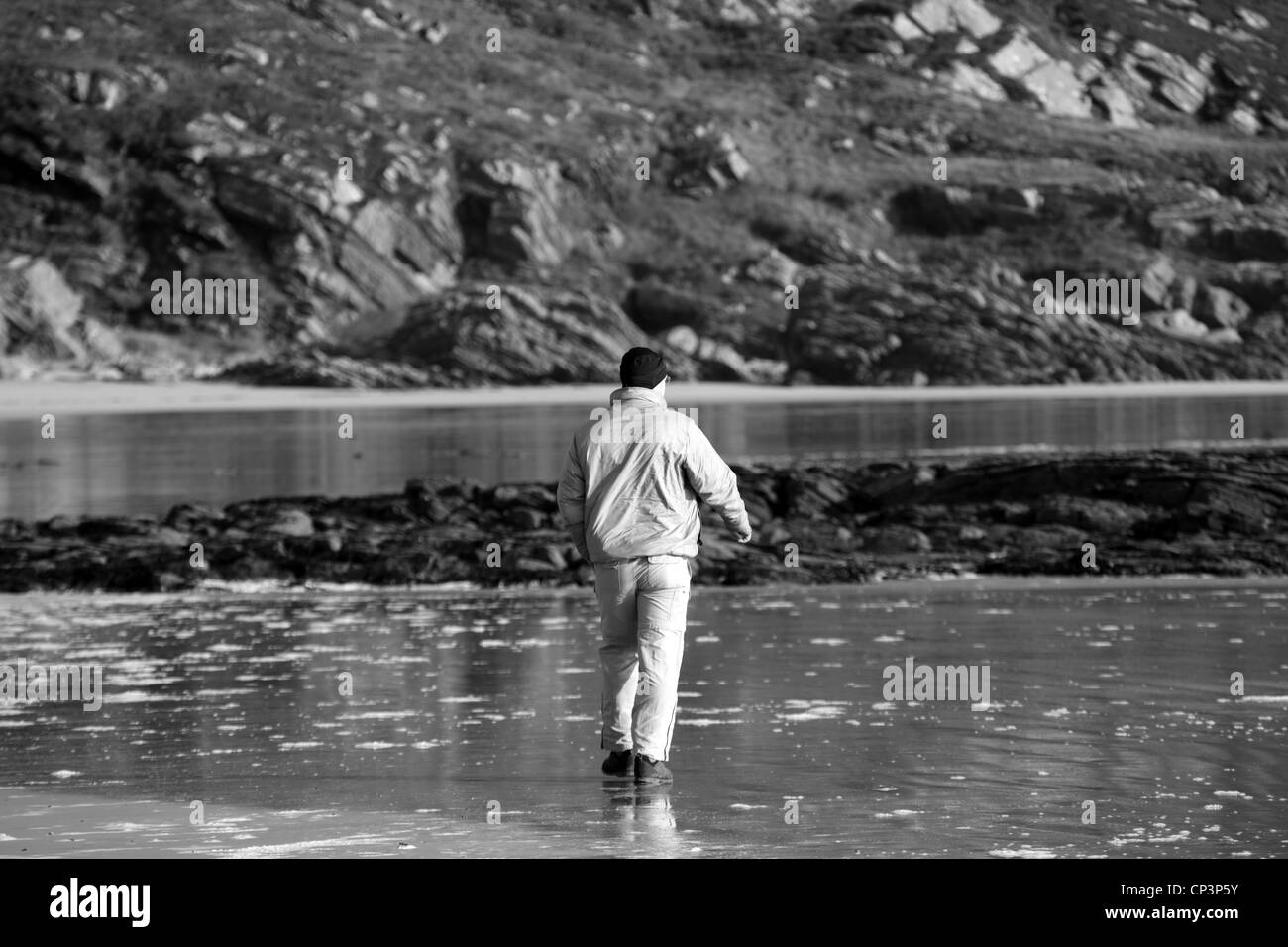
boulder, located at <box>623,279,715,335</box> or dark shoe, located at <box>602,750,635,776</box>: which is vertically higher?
boulder, located at <box>623,279,715,335</box>

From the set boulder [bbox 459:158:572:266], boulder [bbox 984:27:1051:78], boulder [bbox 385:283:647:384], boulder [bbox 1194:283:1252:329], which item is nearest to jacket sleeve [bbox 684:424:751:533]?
boulder [bbox 385:283:647:384]

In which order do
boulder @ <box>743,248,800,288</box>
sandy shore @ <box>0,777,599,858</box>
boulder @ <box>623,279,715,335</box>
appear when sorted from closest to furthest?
1. sandy shore @ <box>0,777,599,858</box>
2. boulder @ <box>623,279,715,335</box>
3. boulder @ <box>743,248,800,288</box>

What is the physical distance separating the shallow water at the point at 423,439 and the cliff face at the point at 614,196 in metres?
22.0

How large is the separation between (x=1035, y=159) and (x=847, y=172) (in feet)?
51.8

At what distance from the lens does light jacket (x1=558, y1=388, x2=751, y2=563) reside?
9406 mm

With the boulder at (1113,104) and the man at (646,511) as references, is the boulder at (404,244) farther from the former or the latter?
the man at (646,511)

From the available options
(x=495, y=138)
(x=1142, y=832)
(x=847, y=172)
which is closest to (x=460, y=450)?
(x=1142, y=832)

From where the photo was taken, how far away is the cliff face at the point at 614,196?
394ft

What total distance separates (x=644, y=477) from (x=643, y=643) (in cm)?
73

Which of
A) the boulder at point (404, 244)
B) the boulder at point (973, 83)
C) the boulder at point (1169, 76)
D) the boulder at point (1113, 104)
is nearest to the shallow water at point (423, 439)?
the boulder at point (404, 244)

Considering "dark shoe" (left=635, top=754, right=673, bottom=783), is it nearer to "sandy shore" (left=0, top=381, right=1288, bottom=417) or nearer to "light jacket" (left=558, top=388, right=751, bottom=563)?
"light jacket" (left=558, top=388, right=751, bottom=563)

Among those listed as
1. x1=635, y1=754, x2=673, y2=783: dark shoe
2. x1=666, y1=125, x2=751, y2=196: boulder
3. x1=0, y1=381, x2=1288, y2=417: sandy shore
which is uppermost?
x1=666, y1=125, x2=751, y2=196: boulder

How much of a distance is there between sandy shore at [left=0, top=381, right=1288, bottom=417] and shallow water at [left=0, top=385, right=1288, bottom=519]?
3.62 meters
